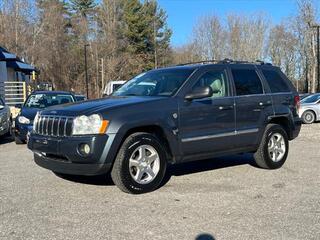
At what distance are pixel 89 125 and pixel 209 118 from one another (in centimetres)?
197

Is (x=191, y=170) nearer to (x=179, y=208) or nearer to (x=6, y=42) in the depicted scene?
(x=179, y=208)

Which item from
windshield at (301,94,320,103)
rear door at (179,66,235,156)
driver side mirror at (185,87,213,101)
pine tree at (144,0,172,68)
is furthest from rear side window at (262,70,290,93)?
pine tree at (144,0,172,68)

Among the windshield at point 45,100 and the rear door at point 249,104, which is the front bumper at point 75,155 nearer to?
the rear door at point 249,104

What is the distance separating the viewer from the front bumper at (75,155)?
6.38 m

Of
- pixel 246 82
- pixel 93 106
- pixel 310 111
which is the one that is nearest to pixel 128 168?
pixel 93 106

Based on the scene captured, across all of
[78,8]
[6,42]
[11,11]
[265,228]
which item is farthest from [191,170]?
[78,8]

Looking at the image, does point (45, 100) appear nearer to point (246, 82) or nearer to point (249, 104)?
point (246, 82)

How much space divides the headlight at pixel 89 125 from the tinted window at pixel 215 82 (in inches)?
74.9

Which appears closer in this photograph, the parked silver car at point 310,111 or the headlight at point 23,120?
the headlight at point 23,120

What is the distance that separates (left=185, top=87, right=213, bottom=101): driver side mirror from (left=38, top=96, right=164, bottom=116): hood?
486 mm

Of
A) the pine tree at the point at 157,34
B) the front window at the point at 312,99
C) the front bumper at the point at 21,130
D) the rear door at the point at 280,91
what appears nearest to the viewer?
the rear door at the point at 280,91

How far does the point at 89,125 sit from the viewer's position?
643 centimetres

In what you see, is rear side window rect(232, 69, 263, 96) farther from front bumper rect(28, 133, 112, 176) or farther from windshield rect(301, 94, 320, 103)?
windshield rect(301, 94, 320, 103)

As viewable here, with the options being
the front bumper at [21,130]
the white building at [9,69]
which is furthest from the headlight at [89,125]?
the white building at [9,69]
